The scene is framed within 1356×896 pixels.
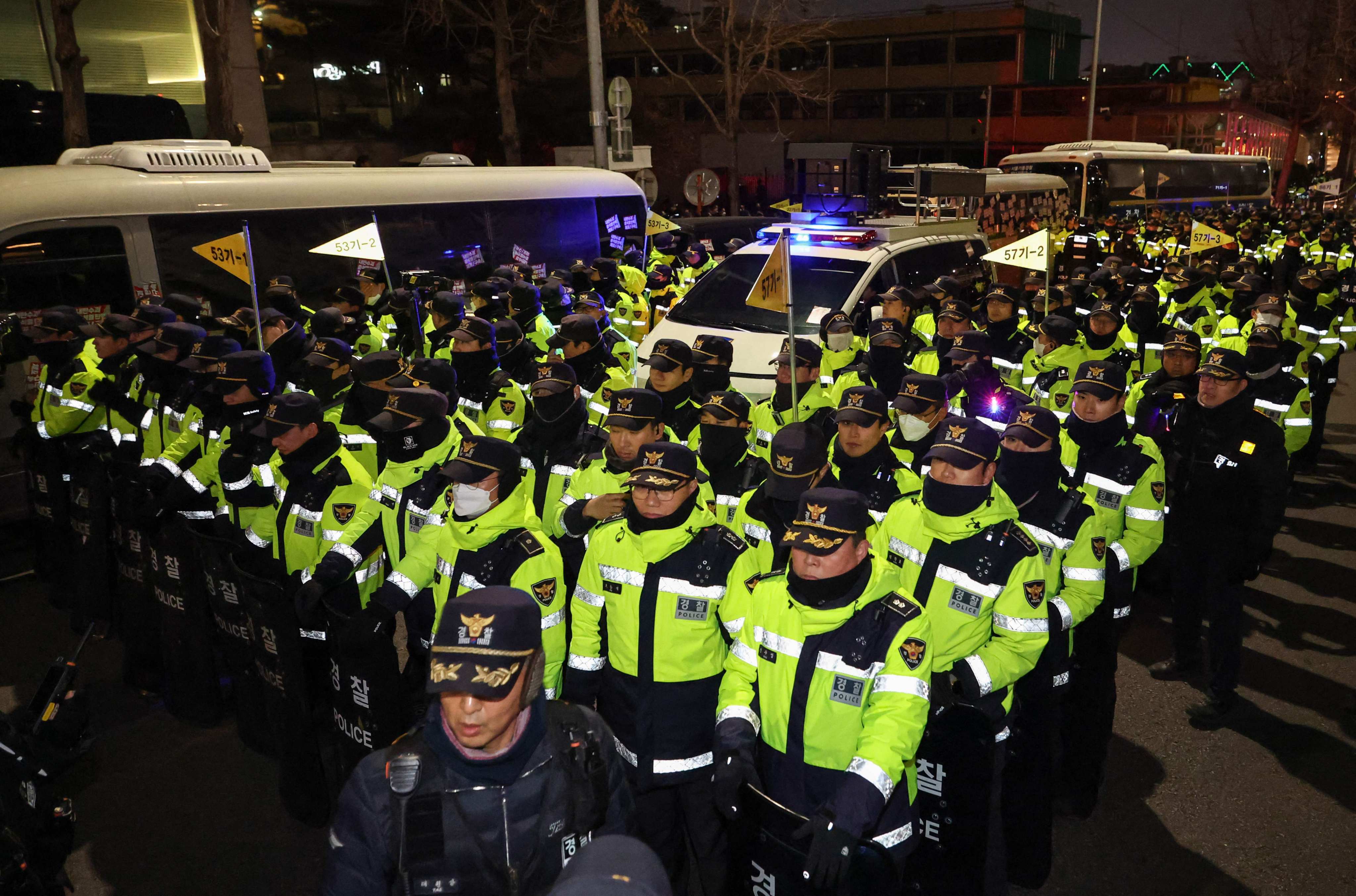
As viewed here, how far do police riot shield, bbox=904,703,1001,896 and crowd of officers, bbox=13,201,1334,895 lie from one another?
1cm

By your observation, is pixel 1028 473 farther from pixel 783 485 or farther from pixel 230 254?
pixel 230 254

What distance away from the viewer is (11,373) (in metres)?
8.75

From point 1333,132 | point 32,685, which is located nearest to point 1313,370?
point 32,685

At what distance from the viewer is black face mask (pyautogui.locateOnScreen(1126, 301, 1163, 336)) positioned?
10.1 metres

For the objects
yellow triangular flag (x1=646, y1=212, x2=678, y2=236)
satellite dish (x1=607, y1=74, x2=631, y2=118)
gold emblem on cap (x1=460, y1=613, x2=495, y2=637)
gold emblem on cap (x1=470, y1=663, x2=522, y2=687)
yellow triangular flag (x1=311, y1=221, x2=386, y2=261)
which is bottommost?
gold emblem on cap (x1=470, y1=663, x2=522, y2=687)

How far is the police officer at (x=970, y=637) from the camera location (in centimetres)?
359

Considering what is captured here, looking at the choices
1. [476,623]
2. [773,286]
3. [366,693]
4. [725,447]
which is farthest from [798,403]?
[476,623]

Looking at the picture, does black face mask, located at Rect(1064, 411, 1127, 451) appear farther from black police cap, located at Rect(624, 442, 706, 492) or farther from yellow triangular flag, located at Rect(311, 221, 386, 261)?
yellow triangular flag, located at Rect(311, 221, 386, 261)

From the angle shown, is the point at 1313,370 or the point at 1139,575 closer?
the point at 1139,575

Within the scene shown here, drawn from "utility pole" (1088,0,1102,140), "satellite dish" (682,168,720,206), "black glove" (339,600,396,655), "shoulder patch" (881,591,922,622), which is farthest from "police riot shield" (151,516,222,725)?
"utility pole" (1088,0,1102,140)

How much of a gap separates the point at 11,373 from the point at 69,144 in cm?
645

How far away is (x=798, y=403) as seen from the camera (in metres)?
6.41

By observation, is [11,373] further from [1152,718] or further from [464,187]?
[1152,718]

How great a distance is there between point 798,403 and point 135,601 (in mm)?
4350
